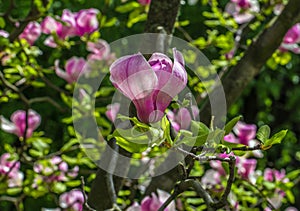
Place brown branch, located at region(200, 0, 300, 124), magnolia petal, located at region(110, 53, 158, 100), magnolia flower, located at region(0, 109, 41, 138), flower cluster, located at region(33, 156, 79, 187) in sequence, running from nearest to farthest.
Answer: magnolia petal, located at region(110, 53, 158, 100) → brown branch, located at region(200, 0, 300, 124) → flower cluster, located at region(33, 156, 79, 187) → magnolia flower, located at region(0, 109, 41, 138)

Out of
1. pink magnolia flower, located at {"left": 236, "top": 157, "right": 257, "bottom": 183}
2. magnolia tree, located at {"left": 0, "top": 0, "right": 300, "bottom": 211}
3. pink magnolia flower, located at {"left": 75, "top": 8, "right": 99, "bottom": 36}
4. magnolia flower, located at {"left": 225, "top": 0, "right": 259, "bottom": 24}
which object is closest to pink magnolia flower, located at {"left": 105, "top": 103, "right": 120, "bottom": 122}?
magnolia tree, located at {"left": 0, "top": 0, "right": 300, "bottom": 211}

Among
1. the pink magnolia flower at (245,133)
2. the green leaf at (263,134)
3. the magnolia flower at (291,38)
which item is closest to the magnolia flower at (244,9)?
the magnolia flower at (291,38)

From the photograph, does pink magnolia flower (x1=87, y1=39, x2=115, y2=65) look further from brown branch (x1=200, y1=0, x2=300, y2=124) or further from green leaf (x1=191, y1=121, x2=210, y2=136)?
green leaf (x1=191, y1=121, x2=210, y2=136)

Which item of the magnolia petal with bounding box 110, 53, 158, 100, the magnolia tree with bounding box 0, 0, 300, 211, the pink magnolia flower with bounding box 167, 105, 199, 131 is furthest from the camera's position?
the magnolia tree with bounding box 0, 0, 300, 211

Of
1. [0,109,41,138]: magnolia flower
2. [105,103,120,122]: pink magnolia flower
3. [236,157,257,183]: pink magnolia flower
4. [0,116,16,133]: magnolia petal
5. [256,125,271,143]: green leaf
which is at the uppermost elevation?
[256,125,271,143]: green leaf

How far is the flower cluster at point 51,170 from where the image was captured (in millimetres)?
1432

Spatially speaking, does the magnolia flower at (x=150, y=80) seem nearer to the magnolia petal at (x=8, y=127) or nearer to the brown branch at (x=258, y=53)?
the brown branch at (x=258, y=53)

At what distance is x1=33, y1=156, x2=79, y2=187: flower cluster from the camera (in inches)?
56.4

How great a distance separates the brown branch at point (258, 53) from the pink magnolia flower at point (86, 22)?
14.6 inches


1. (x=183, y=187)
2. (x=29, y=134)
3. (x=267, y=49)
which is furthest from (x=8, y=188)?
(x=183, y=187)

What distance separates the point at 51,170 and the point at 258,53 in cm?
60

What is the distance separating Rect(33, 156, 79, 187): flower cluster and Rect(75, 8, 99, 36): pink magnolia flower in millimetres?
350

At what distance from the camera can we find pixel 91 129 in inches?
62.9

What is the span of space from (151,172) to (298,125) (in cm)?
182
